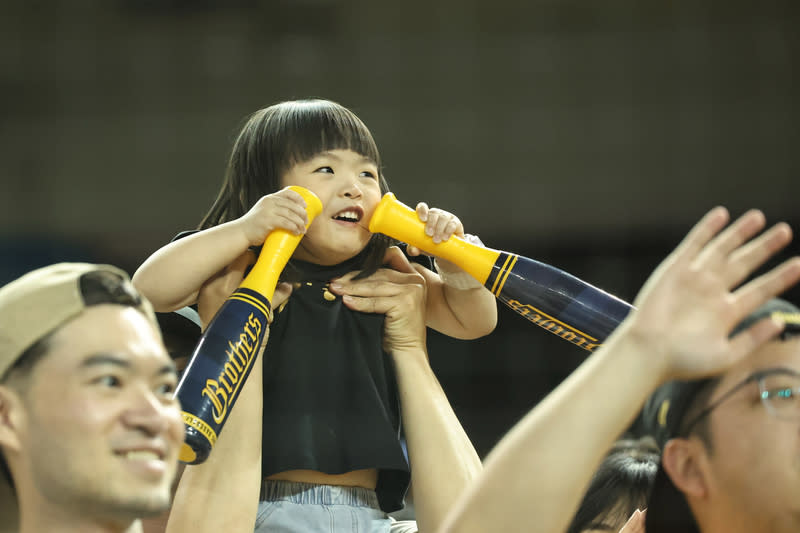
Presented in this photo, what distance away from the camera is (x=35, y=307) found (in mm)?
777

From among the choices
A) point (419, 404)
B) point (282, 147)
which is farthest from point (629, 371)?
point (282, 147)

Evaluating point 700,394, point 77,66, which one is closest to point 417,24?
point 77,66

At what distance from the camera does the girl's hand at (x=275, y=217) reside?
3.59 feet

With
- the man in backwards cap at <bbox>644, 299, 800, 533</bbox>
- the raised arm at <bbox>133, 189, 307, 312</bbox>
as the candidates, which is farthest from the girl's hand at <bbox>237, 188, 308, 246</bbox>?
the man in backwards cap at <bbox>644, 299, 800, 533</bbox>

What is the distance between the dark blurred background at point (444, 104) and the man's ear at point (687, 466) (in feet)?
3.54

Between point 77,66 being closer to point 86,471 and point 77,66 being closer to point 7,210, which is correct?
point 7,210

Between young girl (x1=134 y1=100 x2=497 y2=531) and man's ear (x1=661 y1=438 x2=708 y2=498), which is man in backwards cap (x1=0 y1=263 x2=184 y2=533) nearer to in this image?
young girl (x1=134 y1=100 x2=497 y2=531)

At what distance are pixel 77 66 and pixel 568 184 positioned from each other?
1049mm

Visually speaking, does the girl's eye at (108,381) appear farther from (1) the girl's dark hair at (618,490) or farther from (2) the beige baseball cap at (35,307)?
(1) the girl's dark hair at (618,490)

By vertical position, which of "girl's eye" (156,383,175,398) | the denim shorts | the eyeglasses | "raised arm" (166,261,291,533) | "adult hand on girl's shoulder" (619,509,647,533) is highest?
"girl's eye" (156,383,175,398)

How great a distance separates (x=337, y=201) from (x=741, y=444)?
0.60 meters

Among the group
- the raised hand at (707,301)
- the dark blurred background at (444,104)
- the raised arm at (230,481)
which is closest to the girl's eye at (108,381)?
the raised arm at (230,481)

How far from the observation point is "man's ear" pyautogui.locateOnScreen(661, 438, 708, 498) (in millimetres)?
800

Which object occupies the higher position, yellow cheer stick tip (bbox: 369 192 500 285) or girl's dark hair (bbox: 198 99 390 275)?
girl's dark hair (bbox: 198 99 390 275)
